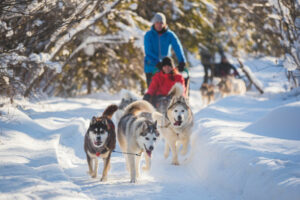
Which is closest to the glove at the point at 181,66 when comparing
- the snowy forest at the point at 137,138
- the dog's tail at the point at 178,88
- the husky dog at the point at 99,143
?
the snowy forest at the point at 137,138

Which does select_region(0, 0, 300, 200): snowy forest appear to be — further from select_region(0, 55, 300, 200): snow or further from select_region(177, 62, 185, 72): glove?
select_region(177, 62, 185, 72): glove

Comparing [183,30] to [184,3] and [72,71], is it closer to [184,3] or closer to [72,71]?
[184,3]

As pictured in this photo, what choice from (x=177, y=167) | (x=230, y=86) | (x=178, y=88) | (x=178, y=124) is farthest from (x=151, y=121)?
(x=230, y=86)

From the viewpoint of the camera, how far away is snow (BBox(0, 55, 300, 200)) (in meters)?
3.22

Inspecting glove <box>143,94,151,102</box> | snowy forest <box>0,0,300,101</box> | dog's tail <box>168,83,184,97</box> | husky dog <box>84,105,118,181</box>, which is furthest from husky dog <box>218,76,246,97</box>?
husky dog <box>84,105,118,181</box>

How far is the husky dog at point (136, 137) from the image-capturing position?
4.39 m

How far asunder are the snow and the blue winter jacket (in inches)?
67.3

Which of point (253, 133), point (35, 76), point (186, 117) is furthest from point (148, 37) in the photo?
point (253, 133)

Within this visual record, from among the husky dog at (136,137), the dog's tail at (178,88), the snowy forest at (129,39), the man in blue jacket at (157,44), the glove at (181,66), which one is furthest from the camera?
the snowy forest at (129,39)

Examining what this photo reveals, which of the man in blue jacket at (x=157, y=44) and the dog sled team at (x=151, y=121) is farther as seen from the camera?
the man in blue jacket at (x=157, y=44)

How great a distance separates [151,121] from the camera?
5.07 meters

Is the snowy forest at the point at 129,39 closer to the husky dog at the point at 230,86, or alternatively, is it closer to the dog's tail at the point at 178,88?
the husky dog at the point at 230,86

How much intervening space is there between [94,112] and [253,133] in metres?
4.80

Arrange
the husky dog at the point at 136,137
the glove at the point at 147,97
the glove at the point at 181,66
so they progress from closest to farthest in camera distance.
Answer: the husky dog at the point at 136,137 < the glove at the point at 147,97 < the glove at the point at 181,66
